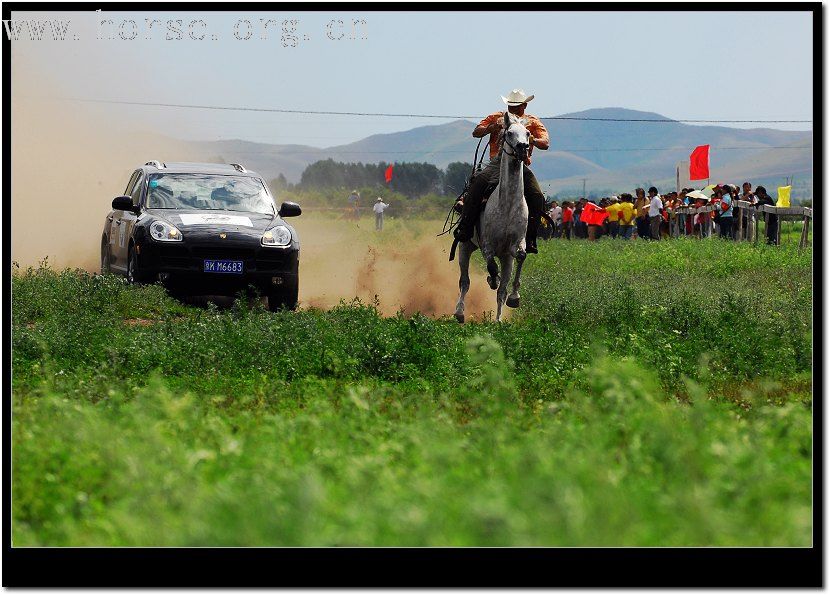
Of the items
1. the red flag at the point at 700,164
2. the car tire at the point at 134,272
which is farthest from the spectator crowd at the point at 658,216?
the car tire at the point at 134,272

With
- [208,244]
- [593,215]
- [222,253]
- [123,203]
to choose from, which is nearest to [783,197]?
[593,215]

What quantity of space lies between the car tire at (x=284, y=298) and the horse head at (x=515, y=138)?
3.80 metres

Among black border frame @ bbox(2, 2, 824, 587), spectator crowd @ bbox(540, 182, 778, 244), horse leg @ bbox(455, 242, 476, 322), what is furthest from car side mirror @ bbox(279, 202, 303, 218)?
spectator crowd @ bbox(540, 182, 778, 244)

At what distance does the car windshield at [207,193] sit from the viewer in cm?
1962

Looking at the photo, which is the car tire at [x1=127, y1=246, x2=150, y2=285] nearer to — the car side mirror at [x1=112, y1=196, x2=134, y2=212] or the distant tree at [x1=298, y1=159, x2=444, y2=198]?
the car side mirror at [x1=112, y1=196, x2=134, y2=212]

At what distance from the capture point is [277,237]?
1870 centimetres

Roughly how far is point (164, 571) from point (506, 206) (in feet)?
38.5

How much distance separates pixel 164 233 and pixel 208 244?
2.01 ft

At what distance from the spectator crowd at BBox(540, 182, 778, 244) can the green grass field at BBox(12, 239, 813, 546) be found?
1807cm

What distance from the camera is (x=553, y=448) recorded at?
24.0 ft

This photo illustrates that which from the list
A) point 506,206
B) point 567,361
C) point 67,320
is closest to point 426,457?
point 567,361

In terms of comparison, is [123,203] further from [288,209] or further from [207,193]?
[288,209]

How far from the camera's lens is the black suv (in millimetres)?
18422

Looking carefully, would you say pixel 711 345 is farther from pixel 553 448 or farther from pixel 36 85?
pixel 36 85
